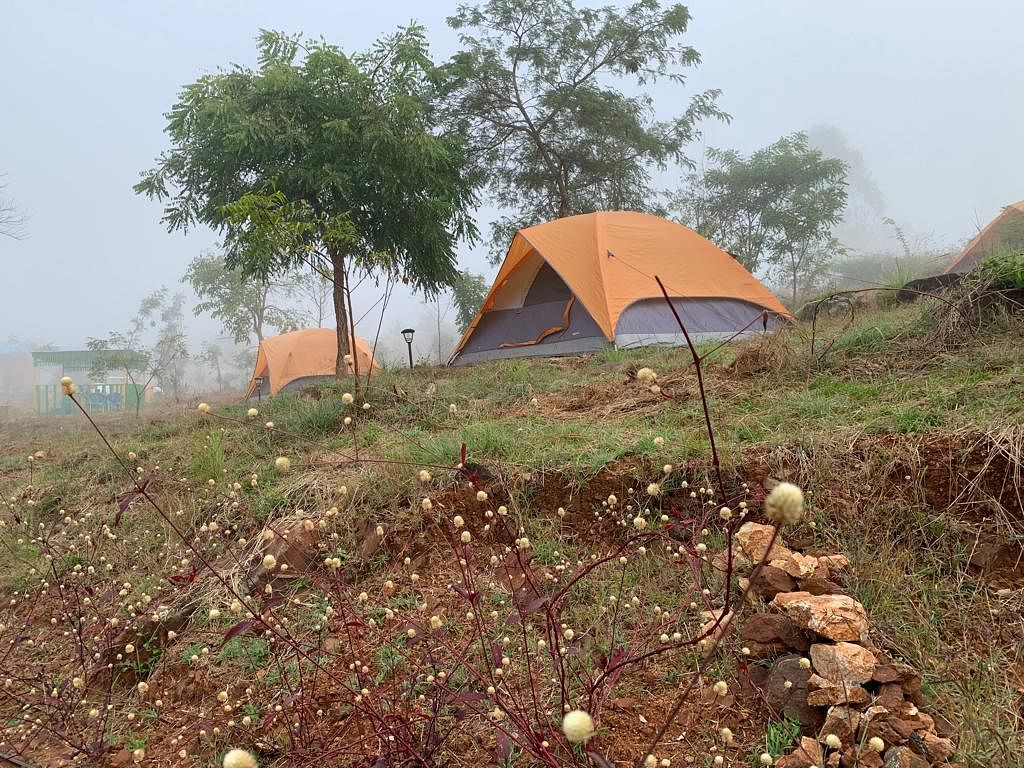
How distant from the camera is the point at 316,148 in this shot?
348 inches

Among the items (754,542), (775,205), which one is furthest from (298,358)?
(775,205)

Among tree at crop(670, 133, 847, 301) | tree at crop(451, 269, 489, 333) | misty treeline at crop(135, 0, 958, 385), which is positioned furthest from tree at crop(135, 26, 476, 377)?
tree at crop(670, 133, 847, 301)

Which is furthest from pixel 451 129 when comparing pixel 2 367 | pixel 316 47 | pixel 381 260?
pixel 2 367

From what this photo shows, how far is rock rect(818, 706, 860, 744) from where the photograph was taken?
1.34 metres

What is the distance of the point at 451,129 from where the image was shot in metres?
14.2

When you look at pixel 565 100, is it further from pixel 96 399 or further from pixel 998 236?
pixel 96 399

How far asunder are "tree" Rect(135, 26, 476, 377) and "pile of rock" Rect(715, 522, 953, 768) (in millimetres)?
7112

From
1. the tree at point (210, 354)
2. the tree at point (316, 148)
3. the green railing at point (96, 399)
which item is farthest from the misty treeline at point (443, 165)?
the tree at point (210, 354)

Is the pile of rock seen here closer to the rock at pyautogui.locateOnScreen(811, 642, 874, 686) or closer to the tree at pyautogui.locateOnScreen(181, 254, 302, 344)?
the rock at pyautogui.locateOnScreen(811, 642, 874, 686)

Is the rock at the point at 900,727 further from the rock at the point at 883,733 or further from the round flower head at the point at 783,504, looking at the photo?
the round flower head at the point at 783,504

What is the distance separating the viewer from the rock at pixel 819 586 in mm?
1824

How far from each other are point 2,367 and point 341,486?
108 meters

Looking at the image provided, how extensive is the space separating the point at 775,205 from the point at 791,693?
20660mm

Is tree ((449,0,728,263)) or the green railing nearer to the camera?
tree ((449,0,728,263))
